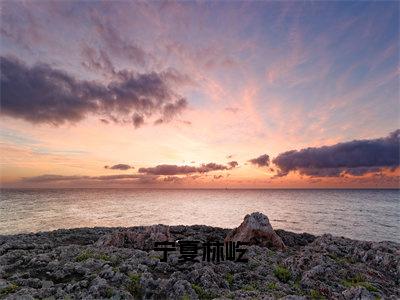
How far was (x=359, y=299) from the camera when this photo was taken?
17078mm

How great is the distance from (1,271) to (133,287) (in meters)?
10.1

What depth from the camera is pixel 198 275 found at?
19719 millimetres

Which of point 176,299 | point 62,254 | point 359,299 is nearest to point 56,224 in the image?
point 62,254

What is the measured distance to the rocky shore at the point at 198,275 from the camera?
17.5 metres

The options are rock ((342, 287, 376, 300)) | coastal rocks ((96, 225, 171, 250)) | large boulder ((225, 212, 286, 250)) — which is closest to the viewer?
rock ((342, 287, 376, 300))

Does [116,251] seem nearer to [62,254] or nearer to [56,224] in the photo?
[62,254]

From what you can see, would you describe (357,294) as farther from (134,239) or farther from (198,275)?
(134,239)

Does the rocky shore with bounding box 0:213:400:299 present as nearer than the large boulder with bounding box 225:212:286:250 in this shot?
Yes

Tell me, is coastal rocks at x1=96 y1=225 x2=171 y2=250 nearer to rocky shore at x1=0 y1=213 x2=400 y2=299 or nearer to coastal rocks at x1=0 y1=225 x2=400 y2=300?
rocky shore at x1=0 y1=213 x2=400 y2=299

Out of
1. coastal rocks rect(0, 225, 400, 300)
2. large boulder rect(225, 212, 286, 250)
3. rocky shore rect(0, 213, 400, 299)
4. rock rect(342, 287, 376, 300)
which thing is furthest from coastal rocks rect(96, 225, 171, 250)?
rock rect(342, 287, 376, 300)

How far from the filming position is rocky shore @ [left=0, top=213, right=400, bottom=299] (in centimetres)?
1748

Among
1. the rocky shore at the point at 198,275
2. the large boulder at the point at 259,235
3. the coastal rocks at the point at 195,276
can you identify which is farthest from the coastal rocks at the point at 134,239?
the large boulder at the point at 259,235

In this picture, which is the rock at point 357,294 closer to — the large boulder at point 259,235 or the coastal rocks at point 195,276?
the coastal rocks at point 195,276

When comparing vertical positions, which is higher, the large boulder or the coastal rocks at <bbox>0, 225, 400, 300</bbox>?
the large boulder
